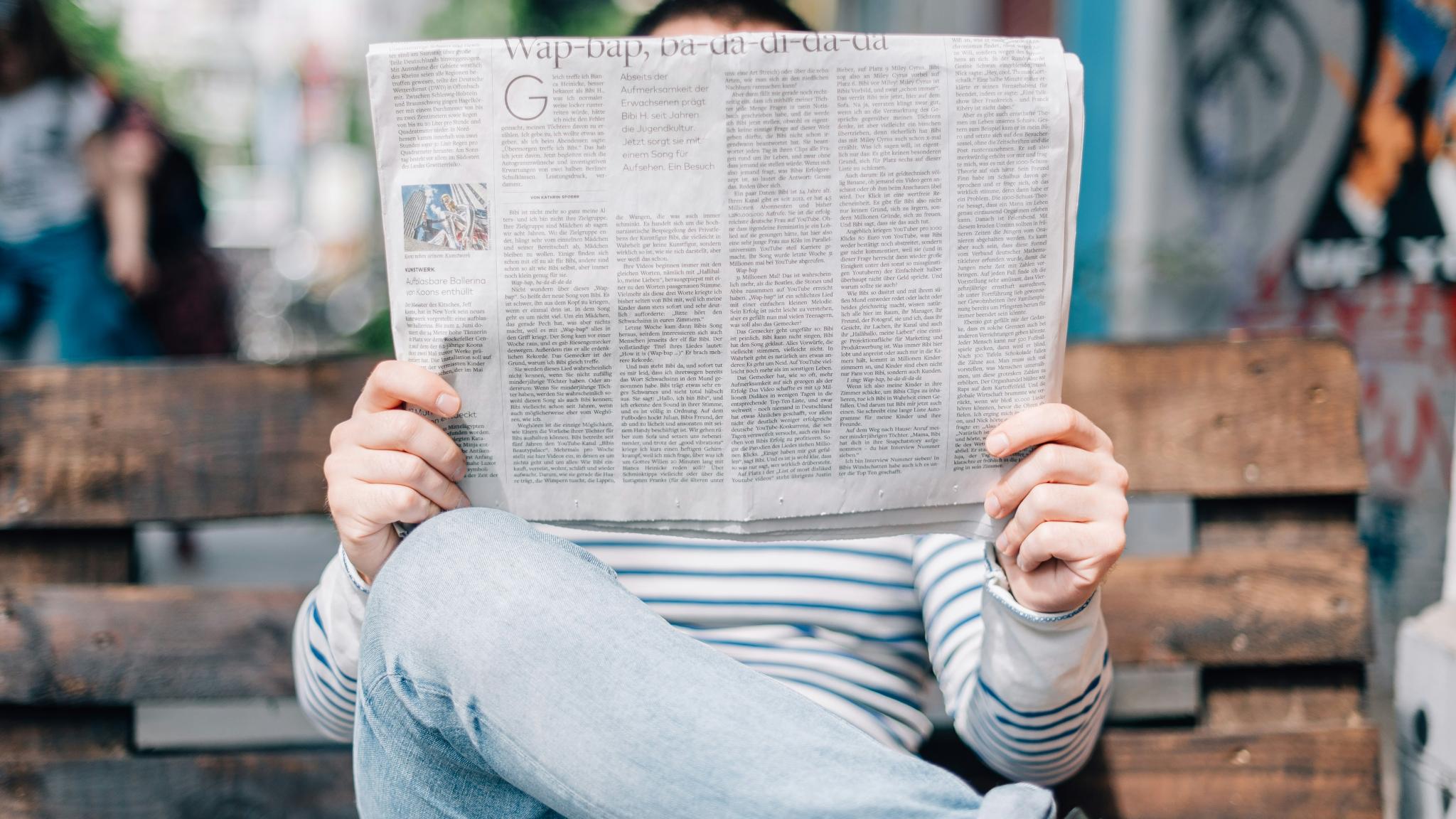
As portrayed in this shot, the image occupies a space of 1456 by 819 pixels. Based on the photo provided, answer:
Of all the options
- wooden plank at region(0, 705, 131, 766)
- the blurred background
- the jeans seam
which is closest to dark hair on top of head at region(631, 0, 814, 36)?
the blurred background

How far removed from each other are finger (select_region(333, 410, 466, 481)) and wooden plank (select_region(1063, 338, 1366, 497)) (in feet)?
2.28

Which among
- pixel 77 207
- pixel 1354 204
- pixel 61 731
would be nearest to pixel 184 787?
pixel 61 731

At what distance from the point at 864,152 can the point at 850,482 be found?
0.28m

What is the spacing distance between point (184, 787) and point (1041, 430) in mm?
1005

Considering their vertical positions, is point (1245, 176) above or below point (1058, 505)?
above

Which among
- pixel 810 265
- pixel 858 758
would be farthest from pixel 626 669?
pixel 810 265

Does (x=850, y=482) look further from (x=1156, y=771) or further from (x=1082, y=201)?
(x=1082, y=201)

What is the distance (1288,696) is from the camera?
121 centimetres

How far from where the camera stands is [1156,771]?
46.6 inches

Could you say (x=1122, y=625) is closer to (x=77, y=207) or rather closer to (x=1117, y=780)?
(x=1117, y=780)

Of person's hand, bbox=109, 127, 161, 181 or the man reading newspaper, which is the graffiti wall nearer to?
the man reading newspaper

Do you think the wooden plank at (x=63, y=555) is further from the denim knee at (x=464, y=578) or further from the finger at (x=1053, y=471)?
the finger at (x=1053, y=471)

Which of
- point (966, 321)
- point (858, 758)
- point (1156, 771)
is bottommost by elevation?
point (1156, 771)

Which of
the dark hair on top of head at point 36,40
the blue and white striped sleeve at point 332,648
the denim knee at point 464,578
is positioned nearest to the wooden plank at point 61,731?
the blue and white striped sleeve at point 332,648
